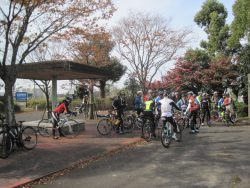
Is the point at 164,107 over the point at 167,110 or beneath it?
over

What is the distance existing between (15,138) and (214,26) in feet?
78.2

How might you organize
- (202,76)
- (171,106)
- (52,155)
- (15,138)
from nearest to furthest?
(52,155)
(15,138)
(171,106)
(202,76)

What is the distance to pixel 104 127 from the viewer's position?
1462 centimetres

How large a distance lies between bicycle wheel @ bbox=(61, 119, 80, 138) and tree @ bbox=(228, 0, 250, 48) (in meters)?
12.4

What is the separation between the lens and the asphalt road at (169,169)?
22.1 feet

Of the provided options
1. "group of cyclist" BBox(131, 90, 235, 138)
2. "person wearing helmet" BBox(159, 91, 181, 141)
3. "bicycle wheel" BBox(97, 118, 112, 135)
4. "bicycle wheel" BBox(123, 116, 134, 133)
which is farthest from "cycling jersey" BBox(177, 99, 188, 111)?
"person wearing helmet" BBox(159, 91, 181, 141)

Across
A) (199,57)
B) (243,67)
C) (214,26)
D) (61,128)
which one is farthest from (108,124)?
(214,26)

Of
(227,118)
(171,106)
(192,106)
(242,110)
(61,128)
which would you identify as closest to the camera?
(171,106)

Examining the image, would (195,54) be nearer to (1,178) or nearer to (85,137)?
(85,137)

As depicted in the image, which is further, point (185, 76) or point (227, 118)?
point (185, 76)

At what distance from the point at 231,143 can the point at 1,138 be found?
282 inches

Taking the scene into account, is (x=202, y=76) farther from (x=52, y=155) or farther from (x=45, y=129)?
(x=52, y=155)

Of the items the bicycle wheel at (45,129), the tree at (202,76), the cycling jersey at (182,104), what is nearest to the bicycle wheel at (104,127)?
the bicycle wheel at (45,129)

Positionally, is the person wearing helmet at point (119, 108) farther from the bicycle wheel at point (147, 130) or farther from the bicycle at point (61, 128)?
the bicycle wheel at point (147, 130)
